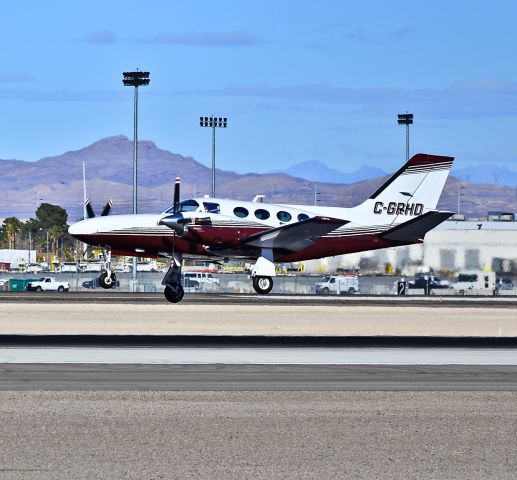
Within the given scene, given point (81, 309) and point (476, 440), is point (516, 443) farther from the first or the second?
point (81, 309)

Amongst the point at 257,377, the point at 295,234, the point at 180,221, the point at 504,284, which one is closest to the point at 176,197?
the point at 180,221

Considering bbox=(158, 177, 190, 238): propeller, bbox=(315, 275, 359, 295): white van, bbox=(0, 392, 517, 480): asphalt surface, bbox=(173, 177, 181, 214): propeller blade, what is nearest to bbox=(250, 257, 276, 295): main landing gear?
bbox=(158, 177, 190, 238): propeller

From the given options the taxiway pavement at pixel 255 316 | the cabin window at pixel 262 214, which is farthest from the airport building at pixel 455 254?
the cabin window at pixel 262 214

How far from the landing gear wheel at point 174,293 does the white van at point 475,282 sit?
69.5 ft

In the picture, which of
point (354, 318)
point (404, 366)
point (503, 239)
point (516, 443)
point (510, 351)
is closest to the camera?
point (516, 443)

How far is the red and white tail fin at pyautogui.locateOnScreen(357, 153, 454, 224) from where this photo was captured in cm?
6147

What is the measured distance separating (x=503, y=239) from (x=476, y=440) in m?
53.3

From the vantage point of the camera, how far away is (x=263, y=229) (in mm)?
56750

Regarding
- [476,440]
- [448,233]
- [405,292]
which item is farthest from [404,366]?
[405,292]

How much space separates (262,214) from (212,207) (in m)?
2.70

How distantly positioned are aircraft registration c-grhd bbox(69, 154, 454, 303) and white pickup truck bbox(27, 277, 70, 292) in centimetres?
3496

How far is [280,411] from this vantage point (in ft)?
60.8

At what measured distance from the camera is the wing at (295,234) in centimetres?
5625

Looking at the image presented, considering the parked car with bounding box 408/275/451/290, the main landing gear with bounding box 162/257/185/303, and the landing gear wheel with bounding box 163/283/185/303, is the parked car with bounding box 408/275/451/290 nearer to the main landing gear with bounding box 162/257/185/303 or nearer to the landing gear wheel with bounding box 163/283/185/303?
the main landing gear with bounding box 162/257/185/303
